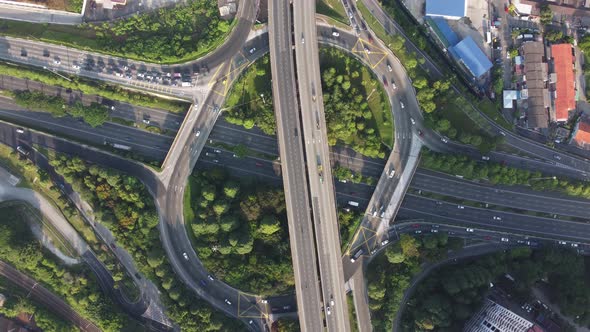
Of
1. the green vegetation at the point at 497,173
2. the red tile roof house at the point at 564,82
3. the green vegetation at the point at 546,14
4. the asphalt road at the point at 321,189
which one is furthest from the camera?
the green vegetation at the point at 546,14

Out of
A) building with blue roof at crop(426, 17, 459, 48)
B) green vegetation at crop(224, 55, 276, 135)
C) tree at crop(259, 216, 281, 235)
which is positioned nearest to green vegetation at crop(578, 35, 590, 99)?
building with blue roof at crop(426, 17, 459, 48)

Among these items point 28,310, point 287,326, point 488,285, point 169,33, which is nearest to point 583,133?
point 488,285

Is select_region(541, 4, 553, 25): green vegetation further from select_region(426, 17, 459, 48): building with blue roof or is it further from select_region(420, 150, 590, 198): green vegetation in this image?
select_region(420, 150, 590, 198): green vegetation

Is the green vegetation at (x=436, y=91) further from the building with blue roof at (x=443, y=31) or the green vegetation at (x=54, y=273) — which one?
the green vegetation at (x=54, y=273)

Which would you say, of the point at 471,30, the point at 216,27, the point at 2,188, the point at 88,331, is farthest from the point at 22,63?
the point at 471,30

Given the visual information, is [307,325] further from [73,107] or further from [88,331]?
[73,107]

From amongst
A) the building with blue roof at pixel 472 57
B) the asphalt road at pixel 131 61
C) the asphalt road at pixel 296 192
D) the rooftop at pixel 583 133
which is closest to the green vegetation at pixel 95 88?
the asphalt road at pixel 131 61
